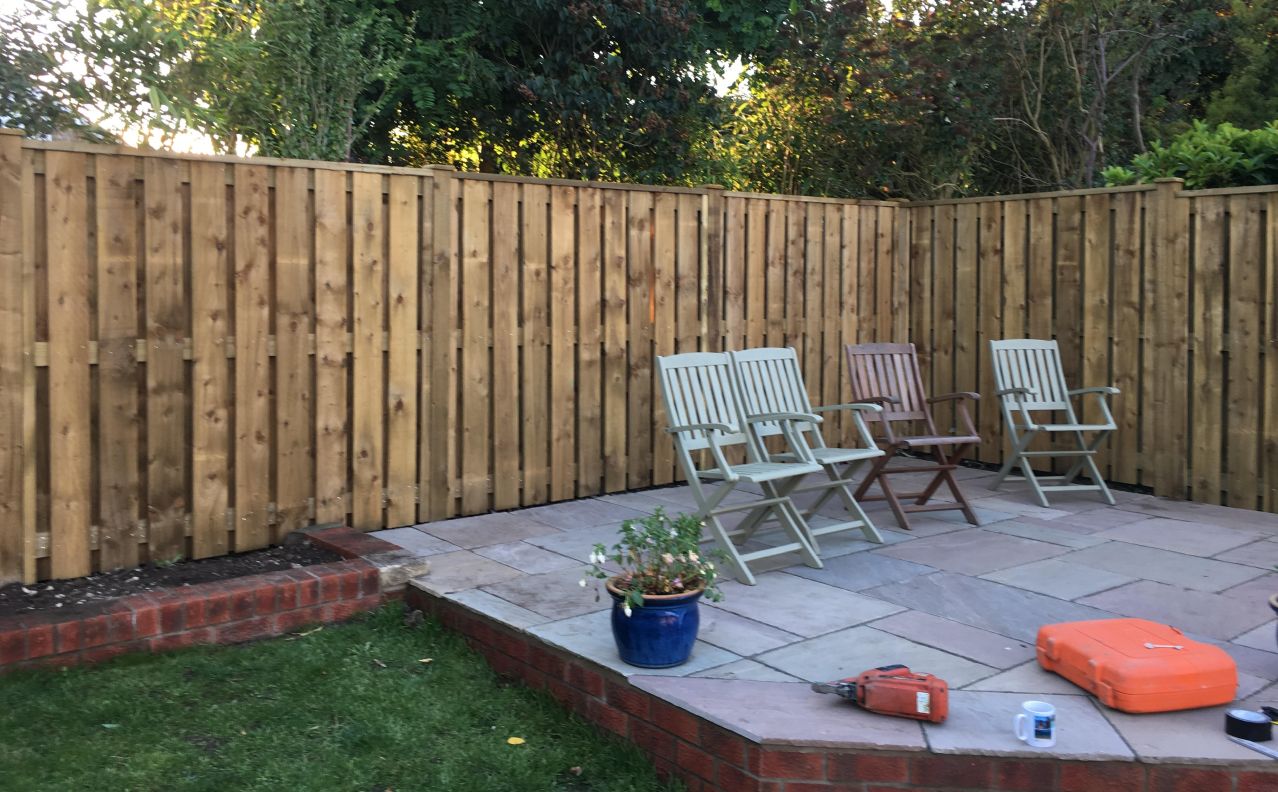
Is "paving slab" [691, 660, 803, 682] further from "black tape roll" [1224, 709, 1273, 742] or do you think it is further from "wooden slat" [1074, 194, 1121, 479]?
"wooden slat" [1074, 194, 1121, 479]

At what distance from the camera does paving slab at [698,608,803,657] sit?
12.4ft

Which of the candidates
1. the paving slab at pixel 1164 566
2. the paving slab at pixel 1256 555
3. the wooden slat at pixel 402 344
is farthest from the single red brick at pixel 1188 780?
the wooden slat at pixel 402 344

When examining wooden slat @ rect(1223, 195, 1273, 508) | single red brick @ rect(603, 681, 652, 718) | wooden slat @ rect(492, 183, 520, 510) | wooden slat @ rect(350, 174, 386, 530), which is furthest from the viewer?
wooden slat @ rect(1223, 195, 1273, 508)

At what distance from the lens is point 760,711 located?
3.12 m

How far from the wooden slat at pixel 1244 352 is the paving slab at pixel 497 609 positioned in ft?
15.1

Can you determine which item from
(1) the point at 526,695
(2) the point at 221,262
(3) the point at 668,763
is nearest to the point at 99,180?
(2) the point at 221,262

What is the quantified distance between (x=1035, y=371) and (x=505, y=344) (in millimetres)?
3394

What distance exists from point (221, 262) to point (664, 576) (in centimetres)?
272

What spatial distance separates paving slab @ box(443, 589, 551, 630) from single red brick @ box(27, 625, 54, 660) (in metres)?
1.40

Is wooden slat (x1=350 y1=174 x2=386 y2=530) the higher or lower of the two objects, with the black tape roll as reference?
higher

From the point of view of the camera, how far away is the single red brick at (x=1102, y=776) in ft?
9.41

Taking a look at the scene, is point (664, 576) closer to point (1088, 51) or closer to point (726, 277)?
point (726, 277)

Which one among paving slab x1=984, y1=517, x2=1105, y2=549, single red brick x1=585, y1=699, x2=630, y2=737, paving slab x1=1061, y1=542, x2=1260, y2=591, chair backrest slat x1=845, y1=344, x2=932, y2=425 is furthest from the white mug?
chair backrest slat x1=845, y1=344, x2=932, y2=425

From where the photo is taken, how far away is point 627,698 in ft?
11.2
